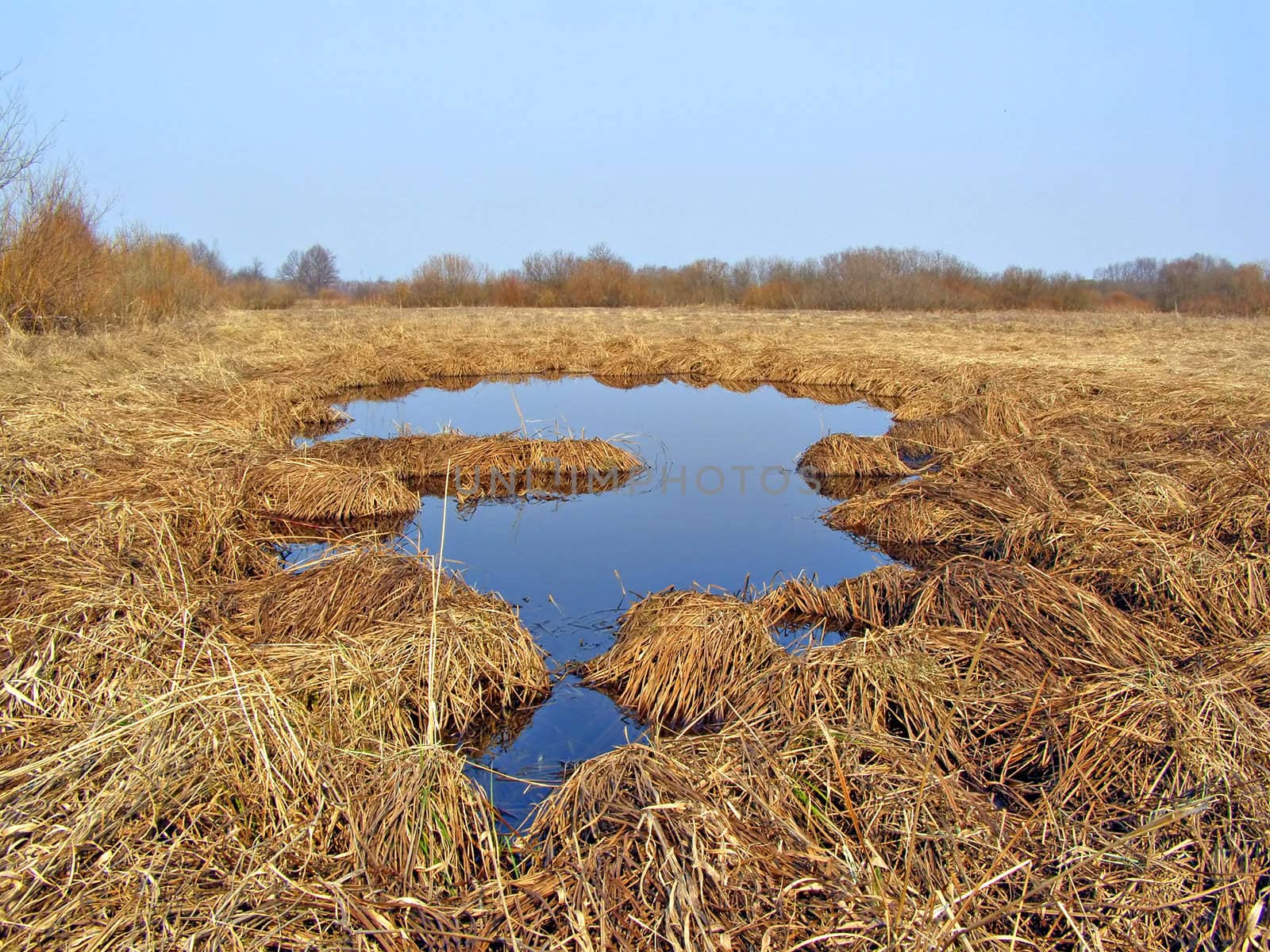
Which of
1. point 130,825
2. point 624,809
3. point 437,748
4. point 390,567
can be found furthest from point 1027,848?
point 390,567

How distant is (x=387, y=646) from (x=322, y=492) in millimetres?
3812

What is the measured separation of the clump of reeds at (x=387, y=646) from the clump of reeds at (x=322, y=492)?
2228mm

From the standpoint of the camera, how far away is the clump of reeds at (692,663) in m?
4.30

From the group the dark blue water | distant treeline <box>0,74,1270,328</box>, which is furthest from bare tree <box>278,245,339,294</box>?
the dark blue water

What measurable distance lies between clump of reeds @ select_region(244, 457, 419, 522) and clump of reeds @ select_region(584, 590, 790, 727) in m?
3.74

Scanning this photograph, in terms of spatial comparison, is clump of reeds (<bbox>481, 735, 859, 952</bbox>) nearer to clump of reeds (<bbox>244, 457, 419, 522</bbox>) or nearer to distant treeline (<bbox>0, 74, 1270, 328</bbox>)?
clump of reeds (<bbox>244, 457, 419, 522</bbox>)

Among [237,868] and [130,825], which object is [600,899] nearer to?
[237,868]

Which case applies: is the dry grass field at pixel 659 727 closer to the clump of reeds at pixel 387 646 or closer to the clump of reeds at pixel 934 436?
the clump of reeds at pixel 387 646

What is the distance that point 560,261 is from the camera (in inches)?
→ 1599

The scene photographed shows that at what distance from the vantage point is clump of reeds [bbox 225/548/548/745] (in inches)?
152

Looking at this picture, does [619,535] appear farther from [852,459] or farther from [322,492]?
[852,459]

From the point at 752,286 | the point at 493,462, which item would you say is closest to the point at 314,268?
the point at 752,286

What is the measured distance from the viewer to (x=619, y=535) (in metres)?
7.39

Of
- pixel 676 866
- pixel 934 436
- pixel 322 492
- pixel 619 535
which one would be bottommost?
pixel 619 535
